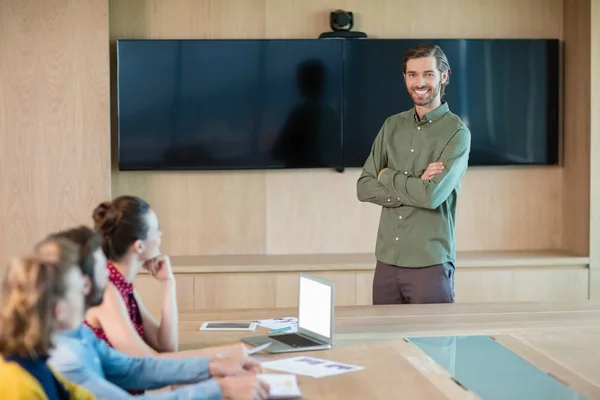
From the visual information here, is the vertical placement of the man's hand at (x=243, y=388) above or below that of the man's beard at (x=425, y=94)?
below

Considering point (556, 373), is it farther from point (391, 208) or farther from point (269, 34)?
point (269, 34)

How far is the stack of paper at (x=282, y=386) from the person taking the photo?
2348 mm

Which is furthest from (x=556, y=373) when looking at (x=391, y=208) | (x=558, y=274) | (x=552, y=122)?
(x=552, y=122)

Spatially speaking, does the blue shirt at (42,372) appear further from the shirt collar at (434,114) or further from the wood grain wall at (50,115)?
the wood grain wall at (50,115)

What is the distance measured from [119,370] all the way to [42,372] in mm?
557

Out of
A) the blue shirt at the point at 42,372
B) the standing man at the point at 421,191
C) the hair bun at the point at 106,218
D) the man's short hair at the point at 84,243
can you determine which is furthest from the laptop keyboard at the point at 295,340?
the blue shirt at the point at 42,372

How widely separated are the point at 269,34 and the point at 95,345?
11.2ft

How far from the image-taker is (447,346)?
Answer: 2.93 m

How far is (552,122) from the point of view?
5652mm

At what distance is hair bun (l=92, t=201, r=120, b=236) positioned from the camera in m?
2.70

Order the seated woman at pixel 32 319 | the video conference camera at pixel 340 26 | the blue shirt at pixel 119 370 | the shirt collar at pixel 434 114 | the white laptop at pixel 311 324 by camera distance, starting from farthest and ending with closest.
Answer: the video conference camera at pixel 340 26, the shirt collar at pixel 434 114, the white laptop at pixel 311 324, the blue shirt at pixel 119 370, the seated woman at pixel 32 319

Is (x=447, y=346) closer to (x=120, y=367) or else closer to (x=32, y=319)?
(x=120, y=367)

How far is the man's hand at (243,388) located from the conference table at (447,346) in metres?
0.15

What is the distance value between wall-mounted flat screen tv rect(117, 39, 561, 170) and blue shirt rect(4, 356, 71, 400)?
3.51 metres
